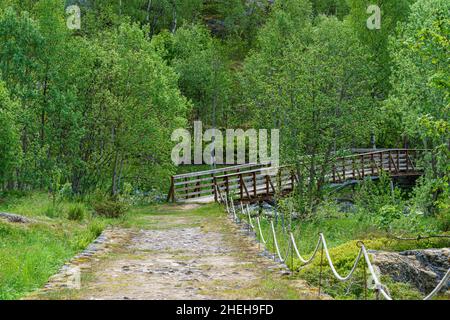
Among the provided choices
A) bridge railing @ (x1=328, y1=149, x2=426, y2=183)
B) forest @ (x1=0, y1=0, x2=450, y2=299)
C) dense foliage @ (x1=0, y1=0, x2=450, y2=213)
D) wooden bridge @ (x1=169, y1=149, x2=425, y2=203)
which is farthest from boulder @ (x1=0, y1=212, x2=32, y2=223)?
bridge railing @ (x1=328, y1=149, x2=426, y2=183)

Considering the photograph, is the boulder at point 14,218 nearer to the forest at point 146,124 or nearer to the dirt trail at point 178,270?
the forest at point 146,124

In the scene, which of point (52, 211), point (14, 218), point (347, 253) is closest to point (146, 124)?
point (52, 211)

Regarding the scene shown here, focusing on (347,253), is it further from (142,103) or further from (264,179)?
(264,179)

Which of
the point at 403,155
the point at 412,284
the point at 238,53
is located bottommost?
the point at 412,284

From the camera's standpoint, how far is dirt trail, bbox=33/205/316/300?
25.1 ft

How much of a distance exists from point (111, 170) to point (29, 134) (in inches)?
173

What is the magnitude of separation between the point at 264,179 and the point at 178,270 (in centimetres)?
2110

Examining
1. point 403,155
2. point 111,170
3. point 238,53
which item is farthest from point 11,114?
point 238,53

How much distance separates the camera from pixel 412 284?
30.9 feet

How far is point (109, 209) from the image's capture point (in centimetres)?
1922

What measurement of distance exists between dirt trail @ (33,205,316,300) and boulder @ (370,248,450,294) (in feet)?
5.91

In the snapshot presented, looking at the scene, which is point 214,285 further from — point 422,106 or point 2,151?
point 422,106

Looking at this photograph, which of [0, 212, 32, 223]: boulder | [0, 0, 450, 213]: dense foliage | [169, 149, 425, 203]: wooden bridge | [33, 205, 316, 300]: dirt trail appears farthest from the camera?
[169, 149, 425, 203]: wooden bridge

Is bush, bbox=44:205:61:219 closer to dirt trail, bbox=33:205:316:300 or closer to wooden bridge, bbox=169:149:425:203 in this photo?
dirt trail, bbox=33:205:316:300
